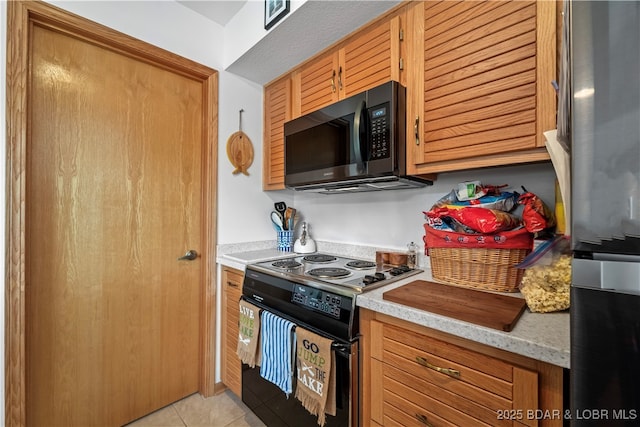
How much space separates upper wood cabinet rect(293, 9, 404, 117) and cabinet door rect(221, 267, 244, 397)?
3.64ft

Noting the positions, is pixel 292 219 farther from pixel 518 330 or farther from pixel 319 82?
pixel 518 330

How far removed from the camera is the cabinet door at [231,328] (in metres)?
1.64

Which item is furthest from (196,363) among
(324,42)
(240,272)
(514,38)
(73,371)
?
(514,38)

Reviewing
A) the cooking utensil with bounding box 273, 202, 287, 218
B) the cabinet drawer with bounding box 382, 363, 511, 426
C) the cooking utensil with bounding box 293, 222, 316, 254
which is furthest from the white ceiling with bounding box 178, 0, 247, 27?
the cabinet drawer with bounding box 382, 363, 511, 426

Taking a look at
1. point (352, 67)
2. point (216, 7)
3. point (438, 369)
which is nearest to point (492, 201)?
point (438, 369)

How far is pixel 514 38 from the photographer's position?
96 cm

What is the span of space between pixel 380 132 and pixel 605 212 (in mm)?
949

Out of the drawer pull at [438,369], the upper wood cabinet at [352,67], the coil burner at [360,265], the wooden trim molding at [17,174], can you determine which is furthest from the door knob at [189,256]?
the drawer pull at [438,369]

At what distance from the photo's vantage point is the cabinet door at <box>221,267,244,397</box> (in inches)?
64.4

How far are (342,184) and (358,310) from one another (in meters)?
0.73

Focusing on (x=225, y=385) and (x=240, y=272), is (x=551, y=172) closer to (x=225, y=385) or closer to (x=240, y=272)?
(x=240, y=272)

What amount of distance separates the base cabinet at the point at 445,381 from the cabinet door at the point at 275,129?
1.23 metres

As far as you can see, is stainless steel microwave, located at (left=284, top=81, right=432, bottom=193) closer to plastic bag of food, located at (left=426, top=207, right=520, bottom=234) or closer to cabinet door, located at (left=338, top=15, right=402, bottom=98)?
cabinet door, located at (left=338, top=15, right=402, bottom=98)

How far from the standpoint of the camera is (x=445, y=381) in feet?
2.63
